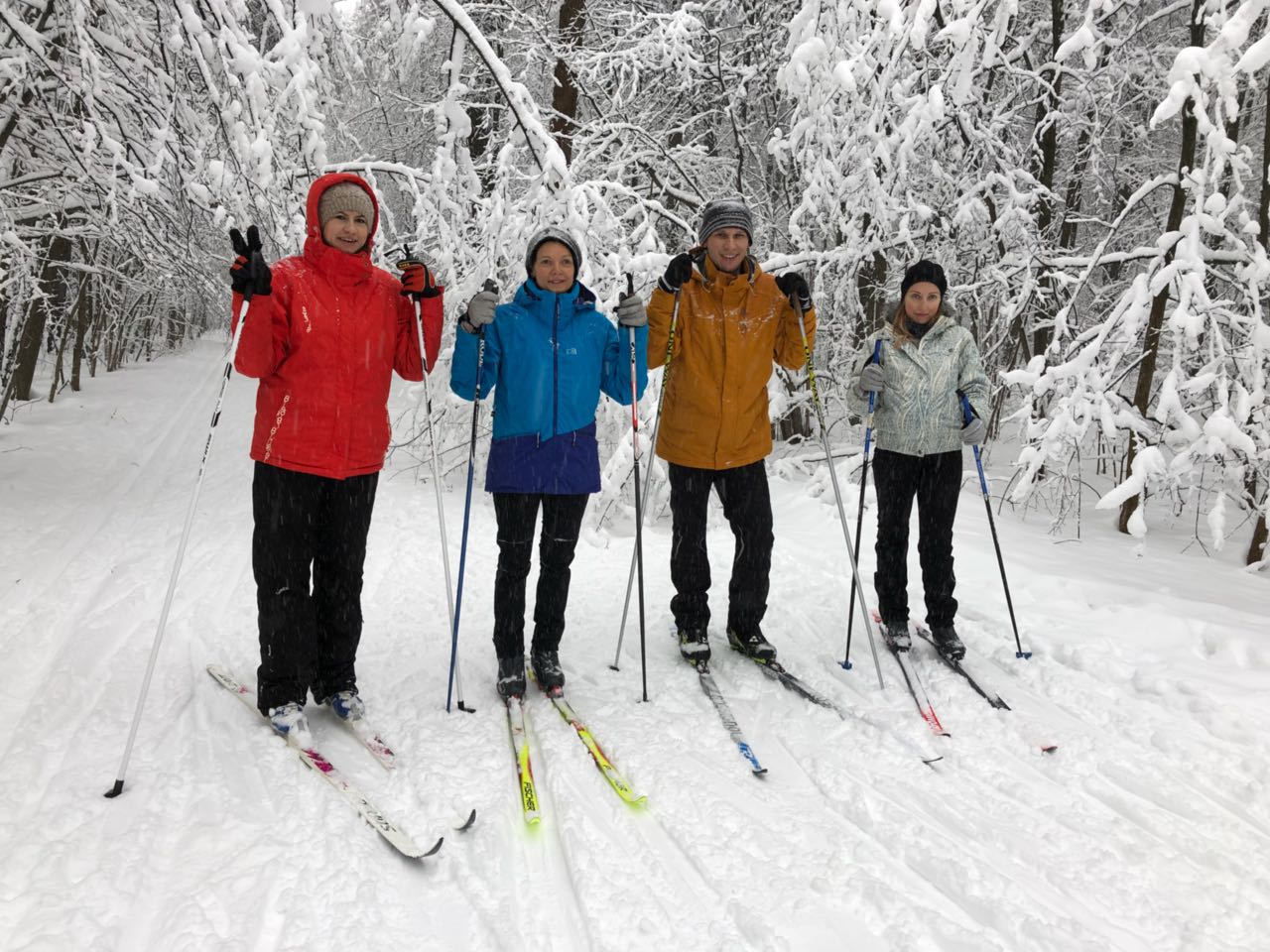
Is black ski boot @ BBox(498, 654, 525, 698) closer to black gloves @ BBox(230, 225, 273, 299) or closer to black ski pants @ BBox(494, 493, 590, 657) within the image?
black ski pants @ BBox(494, 493, 590, 657)

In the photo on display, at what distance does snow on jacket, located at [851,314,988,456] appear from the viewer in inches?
154

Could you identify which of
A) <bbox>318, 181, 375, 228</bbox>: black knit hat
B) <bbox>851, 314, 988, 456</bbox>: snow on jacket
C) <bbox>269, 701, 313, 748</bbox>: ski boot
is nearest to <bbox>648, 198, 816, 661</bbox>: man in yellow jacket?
<bbox>851, 314, 988, 456</bbox>: snow on jacket

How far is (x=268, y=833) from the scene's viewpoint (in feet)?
8.10

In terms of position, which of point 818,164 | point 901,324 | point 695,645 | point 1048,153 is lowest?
point 695,645

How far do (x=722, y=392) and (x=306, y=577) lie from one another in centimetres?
204

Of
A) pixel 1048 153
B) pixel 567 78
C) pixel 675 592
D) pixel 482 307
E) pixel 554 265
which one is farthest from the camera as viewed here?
pixel 567 78

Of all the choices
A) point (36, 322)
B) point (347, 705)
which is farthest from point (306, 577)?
point (36, 322)

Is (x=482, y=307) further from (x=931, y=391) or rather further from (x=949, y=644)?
(x=949, y=644)

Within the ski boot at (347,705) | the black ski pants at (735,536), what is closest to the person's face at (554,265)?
the black ski pants at (735,536)

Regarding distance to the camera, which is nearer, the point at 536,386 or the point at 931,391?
the point at 536,386

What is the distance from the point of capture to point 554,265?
134 inches

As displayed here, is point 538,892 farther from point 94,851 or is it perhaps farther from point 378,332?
point 378,332

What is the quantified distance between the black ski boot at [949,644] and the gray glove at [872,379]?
1.28 m

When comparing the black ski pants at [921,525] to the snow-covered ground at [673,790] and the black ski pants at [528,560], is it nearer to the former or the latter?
the snow-covered ground at [673,790]
